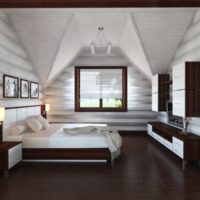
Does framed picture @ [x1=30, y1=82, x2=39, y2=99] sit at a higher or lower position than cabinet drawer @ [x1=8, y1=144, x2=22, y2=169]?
higher

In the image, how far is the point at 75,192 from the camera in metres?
2.97

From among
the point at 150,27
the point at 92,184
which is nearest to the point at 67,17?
the point at 150,27

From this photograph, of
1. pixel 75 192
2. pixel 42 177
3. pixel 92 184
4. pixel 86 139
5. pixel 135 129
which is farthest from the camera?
pixel 135 129

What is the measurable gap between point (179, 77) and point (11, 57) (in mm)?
3523

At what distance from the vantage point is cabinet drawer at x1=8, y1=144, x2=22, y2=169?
3.65 m

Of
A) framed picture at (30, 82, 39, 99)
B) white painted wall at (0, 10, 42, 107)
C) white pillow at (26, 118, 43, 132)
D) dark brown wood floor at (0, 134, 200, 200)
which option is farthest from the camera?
framed picture at (30, 82, 39, 99)

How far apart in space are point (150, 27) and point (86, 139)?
9.41 feet

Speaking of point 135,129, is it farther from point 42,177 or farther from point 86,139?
point 42,177

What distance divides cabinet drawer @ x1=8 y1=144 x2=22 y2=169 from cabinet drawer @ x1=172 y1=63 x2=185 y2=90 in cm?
329

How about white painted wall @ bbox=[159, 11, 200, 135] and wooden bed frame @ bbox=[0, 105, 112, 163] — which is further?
white painted wall @ bbox=[159, 11, 200, 135]

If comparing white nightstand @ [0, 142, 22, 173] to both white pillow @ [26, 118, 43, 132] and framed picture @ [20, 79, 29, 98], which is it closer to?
white pillow @ [26, 118, 43, 132]

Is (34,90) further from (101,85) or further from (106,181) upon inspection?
(106,181)

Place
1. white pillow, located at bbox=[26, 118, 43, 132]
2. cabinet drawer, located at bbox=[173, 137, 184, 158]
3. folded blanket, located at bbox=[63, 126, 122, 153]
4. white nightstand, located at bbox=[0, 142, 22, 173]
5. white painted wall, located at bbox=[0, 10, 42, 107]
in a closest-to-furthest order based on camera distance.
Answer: white nightstand, located at bbox=[0, 142, 22, 173] → cabinet drawer, located at bbox=[173, 137, 184, 158] → folded blanket, located at bbox=[63, 126, 122, 153] → white painted wall, located at bbox=[0, 10, 42, 107] → white pillow, located at bbox=[26, 118, 43, 132]

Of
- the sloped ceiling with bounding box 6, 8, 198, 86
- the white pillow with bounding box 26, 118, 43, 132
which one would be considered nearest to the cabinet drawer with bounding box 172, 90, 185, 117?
the sloped ceiling with bounding box 6, 8, 198, 86
